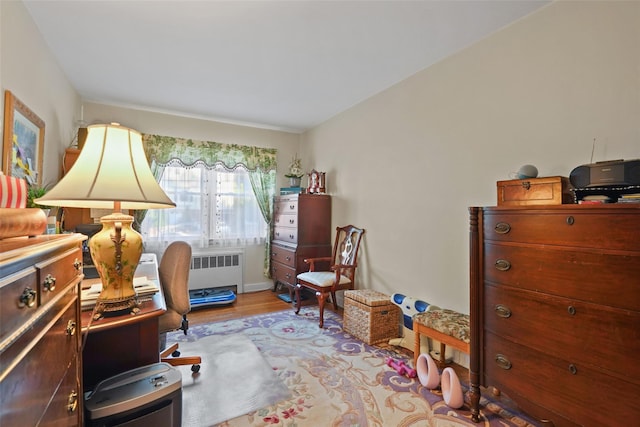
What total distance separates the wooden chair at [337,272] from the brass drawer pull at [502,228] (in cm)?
172

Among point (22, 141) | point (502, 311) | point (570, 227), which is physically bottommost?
point (502, 311)

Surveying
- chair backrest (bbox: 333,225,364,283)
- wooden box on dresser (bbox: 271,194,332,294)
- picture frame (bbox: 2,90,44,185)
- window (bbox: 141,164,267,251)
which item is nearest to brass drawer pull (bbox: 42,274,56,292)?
picture frame (bbox: 2,90,44,185)

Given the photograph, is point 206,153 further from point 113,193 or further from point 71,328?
point 71,328

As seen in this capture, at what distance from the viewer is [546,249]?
4.61 feet

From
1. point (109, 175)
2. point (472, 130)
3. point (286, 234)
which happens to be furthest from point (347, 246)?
point (109, 175)

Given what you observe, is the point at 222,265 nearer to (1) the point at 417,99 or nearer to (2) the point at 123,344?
(2) the point at 123,344

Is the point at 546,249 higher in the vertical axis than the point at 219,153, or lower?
lower

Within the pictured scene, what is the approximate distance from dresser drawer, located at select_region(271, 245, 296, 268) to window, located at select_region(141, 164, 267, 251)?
1.10 feet

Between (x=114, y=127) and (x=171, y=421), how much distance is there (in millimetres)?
1295

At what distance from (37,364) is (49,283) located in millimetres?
179

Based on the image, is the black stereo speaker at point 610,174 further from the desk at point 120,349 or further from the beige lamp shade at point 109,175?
the desk at point 120,349

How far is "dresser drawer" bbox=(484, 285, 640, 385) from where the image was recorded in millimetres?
1172

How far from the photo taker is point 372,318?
265 centimetres

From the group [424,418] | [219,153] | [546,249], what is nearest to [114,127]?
[546,249]
